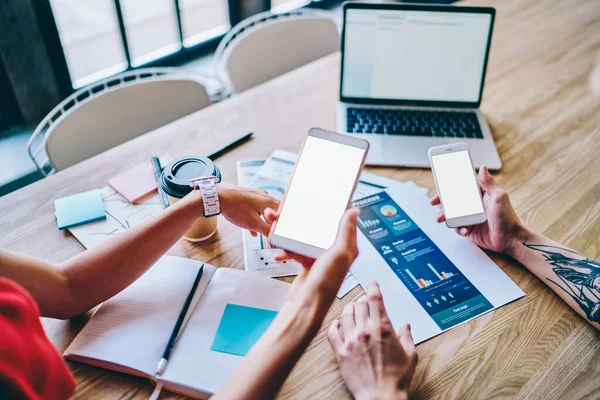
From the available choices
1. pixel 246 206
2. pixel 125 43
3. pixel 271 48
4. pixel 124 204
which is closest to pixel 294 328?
pixel 246 206

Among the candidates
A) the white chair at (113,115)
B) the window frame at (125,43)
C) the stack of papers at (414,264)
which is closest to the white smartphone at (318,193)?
the stack of papers at (414,264)

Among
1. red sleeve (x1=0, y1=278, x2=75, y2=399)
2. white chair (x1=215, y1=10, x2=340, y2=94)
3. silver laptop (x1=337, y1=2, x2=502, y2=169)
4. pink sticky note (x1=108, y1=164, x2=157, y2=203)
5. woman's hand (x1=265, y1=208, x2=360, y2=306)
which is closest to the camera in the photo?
red sleeve (x1=0, y1=278, x2=75, y2=399)

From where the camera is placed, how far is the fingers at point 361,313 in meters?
0.85

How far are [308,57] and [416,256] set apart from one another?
1083 mm

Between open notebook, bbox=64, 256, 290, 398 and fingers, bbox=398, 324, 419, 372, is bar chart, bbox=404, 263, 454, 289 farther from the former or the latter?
open notebook, bbox=64, 256, 290, 398

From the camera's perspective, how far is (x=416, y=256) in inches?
39.8

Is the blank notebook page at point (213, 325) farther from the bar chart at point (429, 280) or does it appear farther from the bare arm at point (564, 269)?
the bare arm at point (564, 269)

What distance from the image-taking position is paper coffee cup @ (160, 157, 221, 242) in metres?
0.98

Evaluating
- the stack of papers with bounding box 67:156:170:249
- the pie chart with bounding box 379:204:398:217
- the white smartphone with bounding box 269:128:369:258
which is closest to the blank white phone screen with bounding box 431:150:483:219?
the pie chart with bounding box 379:204:398:217

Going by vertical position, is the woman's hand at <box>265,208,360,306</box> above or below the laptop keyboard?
above

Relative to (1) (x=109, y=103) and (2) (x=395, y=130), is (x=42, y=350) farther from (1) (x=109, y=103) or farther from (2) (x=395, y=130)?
(2) (x=395, y=130)

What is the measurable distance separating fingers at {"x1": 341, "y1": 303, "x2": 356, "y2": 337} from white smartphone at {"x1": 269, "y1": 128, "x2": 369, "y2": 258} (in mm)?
116

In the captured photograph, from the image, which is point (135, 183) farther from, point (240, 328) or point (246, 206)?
point (240, 328)

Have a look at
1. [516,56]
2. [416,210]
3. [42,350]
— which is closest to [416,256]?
[416,210]
